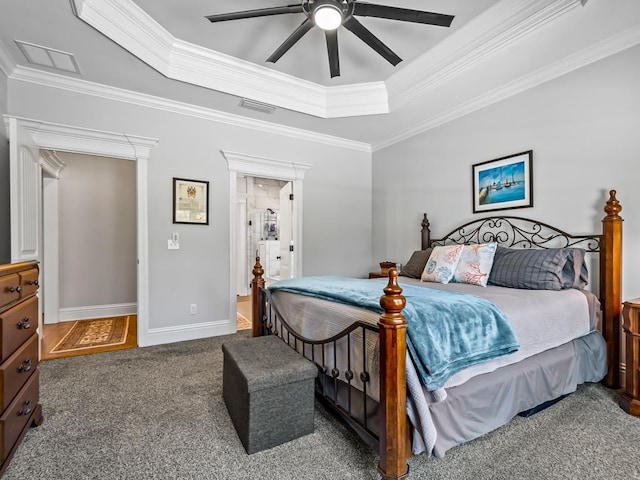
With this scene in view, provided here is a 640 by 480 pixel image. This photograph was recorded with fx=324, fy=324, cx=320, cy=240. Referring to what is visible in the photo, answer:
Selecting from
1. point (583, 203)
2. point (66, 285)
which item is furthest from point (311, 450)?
point (66, 285)

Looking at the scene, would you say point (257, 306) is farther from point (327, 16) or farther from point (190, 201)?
point (327, 16)

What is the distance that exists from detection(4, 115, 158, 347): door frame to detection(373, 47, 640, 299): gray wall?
3.22 metres

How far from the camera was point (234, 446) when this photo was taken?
1.71 metres

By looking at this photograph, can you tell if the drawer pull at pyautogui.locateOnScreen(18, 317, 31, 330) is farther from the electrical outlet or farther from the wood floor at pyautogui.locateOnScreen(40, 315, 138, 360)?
the electrical outlet

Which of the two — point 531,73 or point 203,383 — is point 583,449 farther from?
point 531,73

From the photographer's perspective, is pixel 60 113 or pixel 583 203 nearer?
pixel 583 203

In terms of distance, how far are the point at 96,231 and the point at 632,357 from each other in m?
5.89

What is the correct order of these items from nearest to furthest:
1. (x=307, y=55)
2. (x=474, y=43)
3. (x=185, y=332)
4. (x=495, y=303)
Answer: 1. (x=495, y=303)
2. (x=474, y=43)
3. (x=307, y=55)
4. (x=185, y=332)

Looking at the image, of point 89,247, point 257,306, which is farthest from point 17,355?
point 89,247

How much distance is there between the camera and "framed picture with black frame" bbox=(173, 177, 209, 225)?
357 centimetres

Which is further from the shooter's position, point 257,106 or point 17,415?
point 257,106

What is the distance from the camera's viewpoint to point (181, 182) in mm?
3594

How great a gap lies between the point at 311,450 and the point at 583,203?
9.02ft

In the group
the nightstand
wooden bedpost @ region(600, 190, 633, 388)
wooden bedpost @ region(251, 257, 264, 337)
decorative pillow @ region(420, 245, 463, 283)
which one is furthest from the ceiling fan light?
the nightstand
